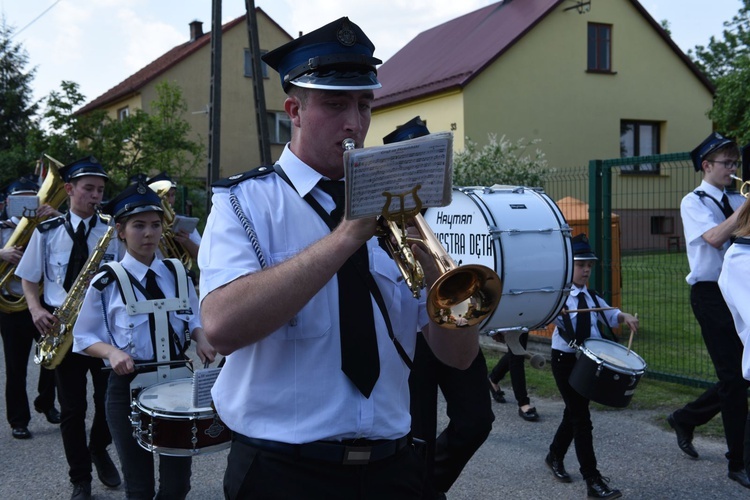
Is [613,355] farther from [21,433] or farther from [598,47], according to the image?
[598,47]

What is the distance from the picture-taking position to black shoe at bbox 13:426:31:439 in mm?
6805

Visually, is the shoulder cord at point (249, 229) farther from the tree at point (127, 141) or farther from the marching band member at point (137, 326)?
the tree at point (127, 141)

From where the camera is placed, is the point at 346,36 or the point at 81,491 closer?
the point at 346,36

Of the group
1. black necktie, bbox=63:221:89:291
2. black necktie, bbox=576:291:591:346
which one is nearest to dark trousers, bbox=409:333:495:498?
black necktie, bbox=576:291:591:346

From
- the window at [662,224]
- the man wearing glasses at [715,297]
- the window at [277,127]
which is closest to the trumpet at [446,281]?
the man wearing glasses at [715,297]

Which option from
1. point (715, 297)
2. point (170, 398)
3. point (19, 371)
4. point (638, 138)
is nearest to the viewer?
point (170, 398)

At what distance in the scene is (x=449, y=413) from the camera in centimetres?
468

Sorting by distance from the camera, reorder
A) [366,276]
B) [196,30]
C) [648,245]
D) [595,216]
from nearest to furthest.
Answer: [366,276]
[595,216]
[648,245]
[196,30]

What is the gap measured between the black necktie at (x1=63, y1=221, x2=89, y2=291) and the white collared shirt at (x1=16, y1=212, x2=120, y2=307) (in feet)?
0.12

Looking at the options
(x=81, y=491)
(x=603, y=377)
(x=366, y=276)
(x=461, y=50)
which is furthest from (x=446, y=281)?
(x=461, y=50)

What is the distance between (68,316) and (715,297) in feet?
14.0

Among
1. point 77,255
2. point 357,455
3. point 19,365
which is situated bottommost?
point 19,365

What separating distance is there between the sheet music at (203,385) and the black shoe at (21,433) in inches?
150

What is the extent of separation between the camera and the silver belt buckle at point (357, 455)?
2.16 metres
